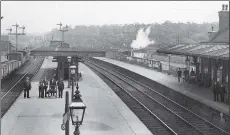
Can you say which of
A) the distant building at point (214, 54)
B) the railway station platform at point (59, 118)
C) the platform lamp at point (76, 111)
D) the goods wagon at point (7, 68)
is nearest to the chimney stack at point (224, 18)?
the distant building at point (214, 54)

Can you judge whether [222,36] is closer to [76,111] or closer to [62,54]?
[62,54]

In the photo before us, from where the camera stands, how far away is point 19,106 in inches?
802

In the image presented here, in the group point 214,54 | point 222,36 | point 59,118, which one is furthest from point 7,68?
point 214,54

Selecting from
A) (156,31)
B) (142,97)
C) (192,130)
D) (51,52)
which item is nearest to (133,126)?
(192,130)

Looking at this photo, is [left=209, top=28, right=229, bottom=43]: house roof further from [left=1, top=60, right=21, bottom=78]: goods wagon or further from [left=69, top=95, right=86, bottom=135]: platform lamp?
[left=69, top=95, right=86, bottom=135]: platform lamp

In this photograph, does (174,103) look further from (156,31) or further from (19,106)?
(156,31)

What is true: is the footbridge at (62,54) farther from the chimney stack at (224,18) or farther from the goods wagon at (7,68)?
the chimney stack at (224,18)

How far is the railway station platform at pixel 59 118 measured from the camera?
564 inches

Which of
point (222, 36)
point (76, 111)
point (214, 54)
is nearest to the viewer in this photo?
point (76, 111)

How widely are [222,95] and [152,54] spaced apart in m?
47.7

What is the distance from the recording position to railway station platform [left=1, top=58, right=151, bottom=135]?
14.3 metres

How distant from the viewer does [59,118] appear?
17.0 metres

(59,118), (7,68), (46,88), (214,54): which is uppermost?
(214,54)

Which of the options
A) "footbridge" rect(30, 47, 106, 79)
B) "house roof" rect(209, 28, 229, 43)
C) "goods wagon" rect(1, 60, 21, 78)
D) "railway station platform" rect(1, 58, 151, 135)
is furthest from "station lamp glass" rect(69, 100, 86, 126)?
"house roof" rect(209, 28, 229, 43)
